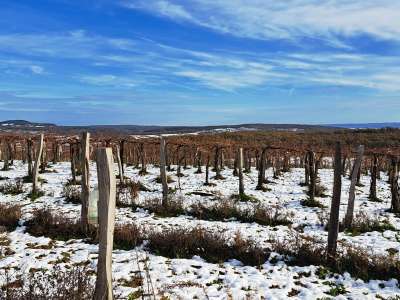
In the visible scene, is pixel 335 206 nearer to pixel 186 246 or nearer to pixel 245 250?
pixel 245 250

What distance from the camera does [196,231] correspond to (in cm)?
1045

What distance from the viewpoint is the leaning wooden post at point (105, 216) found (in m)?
5.02

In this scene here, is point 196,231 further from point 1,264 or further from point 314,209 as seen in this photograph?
point 314,209

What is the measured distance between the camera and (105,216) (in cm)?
503

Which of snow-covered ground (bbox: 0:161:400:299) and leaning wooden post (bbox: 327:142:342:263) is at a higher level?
leaning wooden post (bbox: 327:142:342:263)

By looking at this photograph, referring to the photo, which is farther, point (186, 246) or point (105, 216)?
point (186, 246)

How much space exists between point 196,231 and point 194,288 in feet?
9.23

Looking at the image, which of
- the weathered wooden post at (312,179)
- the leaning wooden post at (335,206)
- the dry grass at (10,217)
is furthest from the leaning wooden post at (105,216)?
the weathered wooden post at (312,179)

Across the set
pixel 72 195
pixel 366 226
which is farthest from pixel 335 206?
pixel 72 195

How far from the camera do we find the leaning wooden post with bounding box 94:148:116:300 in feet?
16.5

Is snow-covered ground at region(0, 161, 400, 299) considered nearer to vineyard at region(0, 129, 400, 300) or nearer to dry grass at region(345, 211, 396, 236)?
vineyard at region(0, 129, 400, 300)

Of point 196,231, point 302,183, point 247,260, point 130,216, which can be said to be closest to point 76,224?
point 130,216

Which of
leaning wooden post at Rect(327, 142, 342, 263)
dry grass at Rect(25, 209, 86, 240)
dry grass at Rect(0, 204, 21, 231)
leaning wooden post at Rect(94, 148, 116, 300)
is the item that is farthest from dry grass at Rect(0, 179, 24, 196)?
leaning wooden post at Rect(94, 148, 116, 300)

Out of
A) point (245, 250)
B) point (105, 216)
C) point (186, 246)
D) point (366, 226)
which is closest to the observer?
point (105, 216)
